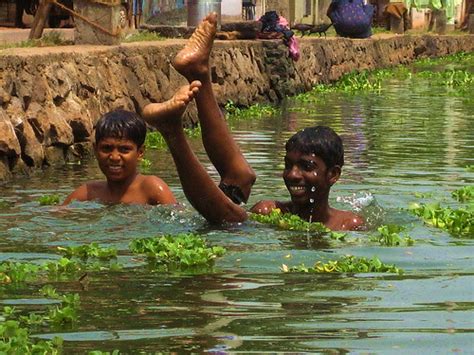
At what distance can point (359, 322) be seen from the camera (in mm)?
5848

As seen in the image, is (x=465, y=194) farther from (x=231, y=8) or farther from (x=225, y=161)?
(x=231, y=8)

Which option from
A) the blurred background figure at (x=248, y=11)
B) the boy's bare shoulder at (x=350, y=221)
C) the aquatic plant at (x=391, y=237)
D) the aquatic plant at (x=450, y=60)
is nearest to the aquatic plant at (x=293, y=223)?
the aquatic plant at (x=391, y=237)

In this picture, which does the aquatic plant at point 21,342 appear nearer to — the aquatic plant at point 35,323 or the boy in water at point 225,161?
the aquatic plant at point 35,323

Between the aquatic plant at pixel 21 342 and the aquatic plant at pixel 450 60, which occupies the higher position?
the aquatic plant at pixel 21 342

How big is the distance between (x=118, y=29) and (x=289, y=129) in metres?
2.36

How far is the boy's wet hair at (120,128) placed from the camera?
9.52 metres

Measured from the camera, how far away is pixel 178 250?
739cm

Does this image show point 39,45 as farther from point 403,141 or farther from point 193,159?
point 193,159

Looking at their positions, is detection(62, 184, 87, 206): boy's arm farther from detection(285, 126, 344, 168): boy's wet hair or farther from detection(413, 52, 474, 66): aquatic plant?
detection(413, 52, 474, 66): aquatic plant

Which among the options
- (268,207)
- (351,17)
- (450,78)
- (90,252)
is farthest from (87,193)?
(351,17)

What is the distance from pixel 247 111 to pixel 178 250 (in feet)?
39.7

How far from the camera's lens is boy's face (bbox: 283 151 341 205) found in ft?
28.1

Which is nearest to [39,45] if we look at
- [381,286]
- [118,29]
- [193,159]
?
[118,29]

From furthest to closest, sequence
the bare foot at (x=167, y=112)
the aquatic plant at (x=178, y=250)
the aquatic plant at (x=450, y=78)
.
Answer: the aquatic plant at (x=450, y=78), the bare foot at (x=167, y=112), the aquatic plant at (x=178, y=250)
